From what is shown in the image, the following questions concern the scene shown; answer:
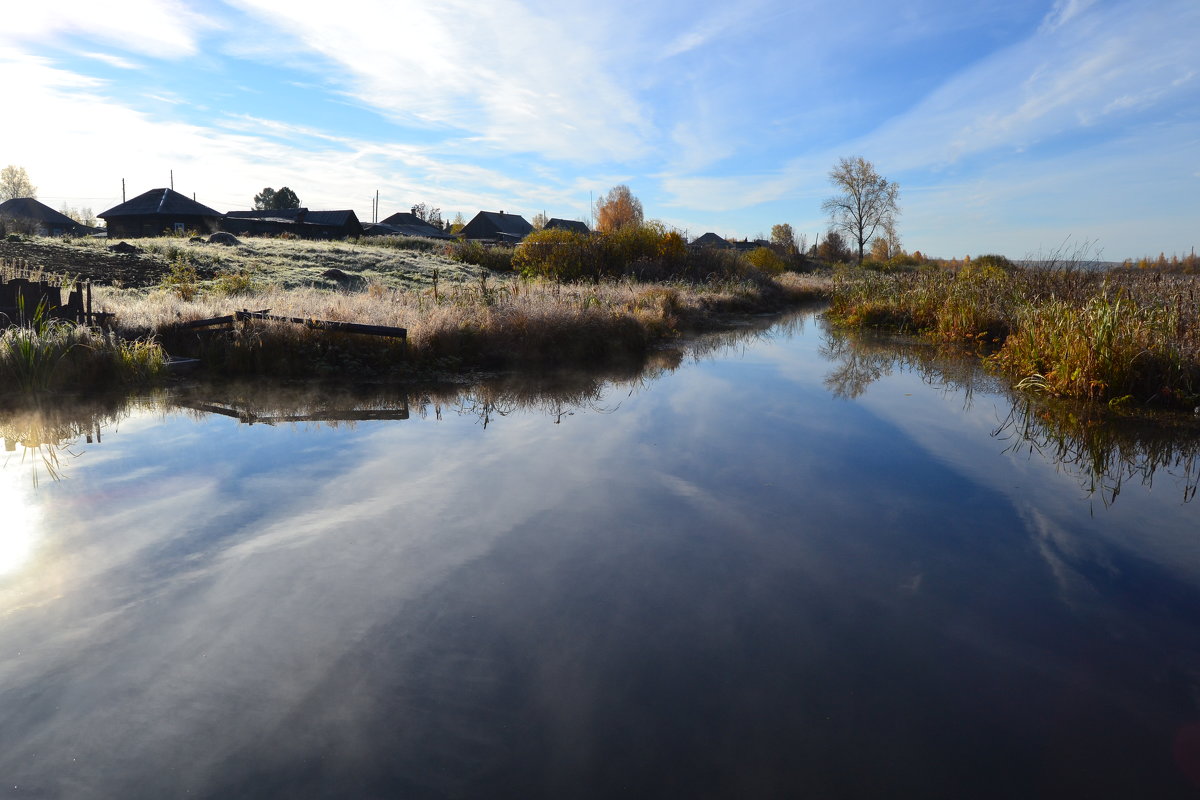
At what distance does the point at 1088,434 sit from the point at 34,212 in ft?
245

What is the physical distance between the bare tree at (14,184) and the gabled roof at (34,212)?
22.7m

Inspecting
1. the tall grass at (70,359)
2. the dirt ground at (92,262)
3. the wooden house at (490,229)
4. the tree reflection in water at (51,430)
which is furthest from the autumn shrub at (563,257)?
the wooden house at (490,229)

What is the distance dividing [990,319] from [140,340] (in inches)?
633

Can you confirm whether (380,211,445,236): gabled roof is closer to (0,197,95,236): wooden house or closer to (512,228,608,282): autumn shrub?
(0,197,95,236): wooden house

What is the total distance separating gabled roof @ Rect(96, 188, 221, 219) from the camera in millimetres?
45969

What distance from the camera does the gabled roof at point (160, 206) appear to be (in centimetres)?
4597

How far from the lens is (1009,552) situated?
15.6 feet

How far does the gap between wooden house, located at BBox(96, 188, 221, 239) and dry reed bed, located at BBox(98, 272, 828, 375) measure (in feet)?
117

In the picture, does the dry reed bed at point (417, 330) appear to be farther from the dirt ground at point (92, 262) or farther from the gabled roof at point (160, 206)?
the gabled roof at point (160, 206)

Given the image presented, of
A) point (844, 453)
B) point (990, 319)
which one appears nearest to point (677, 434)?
point (844, 453)

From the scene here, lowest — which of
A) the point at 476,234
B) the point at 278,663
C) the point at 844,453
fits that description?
the point at 278,663

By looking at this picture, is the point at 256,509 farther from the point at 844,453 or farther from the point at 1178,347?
the point at 1178,347

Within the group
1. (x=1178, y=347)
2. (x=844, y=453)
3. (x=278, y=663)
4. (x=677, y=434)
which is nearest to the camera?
(x=278, y=663)

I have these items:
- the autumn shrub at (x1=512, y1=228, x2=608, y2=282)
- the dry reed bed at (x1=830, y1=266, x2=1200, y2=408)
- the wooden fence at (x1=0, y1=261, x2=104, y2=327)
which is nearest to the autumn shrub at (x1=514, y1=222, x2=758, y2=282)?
the autumn shrub at (x1=512, y1=228, x2=608, y2=282)
